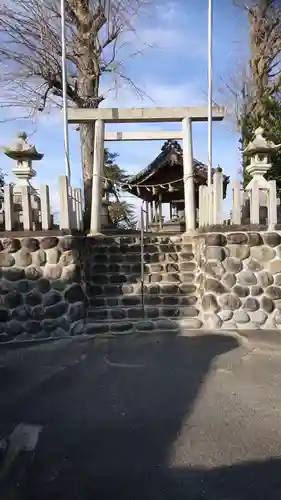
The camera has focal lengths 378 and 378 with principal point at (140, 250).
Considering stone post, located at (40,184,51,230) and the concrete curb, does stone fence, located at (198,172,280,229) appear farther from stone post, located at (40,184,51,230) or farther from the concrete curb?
stone post, located at (40,184,51,230)

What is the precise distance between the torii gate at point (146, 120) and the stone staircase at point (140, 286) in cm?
69

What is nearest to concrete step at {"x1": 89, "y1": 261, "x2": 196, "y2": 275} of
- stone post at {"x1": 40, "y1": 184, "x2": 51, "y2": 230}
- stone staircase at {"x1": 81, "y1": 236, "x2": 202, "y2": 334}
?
stone staircase at {"x1": 81, "y1": 236, "x2": 202, "y2": 334}

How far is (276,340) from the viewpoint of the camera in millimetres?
4750

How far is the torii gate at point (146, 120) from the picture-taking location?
22.3 feet

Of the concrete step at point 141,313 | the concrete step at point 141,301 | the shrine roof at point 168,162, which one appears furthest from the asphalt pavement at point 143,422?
the shrine roof at point 168,162

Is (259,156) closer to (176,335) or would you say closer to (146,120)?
(146,120)

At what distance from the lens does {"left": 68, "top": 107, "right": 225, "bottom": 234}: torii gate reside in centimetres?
680

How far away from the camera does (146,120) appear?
22.5 ft

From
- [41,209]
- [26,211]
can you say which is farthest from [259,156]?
[26,211]

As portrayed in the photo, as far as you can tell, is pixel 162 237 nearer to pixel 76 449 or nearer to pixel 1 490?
pixel 76 449

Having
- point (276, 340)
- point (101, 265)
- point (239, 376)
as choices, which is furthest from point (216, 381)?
point (101, 265)

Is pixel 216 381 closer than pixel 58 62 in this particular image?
Yes

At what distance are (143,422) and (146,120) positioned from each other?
5443mm

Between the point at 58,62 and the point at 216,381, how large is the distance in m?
10.0
